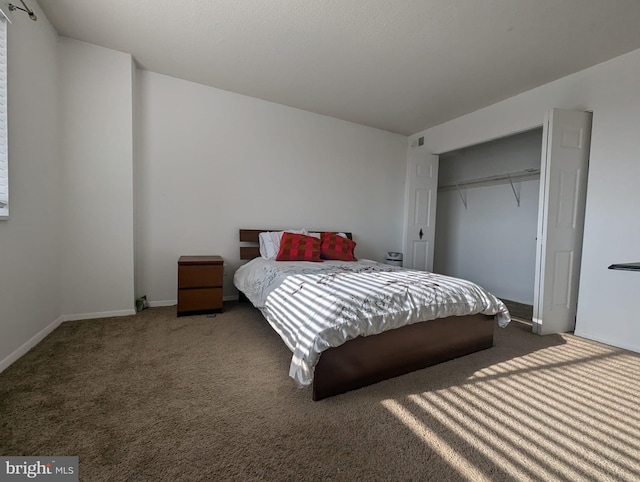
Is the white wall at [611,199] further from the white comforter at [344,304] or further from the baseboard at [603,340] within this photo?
the white comforter at [344,304]

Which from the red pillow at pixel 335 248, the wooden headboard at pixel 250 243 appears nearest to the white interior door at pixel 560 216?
the red pillow at pixel 335 248

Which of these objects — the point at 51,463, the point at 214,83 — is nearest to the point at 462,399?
the point at 51,463

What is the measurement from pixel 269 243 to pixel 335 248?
0.81 m

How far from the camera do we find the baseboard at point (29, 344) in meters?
1.68

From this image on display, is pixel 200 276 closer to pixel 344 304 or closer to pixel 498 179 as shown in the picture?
pixel 344 304

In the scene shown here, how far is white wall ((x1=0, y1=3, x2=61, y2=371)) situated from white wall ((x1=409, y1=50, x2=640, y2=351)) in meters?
4.55

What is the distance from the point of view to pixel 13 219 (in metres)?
1.79

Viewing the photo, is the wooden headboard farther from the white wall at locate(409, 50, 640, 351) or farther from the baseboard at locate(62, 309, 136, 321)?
the white wall at locate(409, 50, 640, 351)

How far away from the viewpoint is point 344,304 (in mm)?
1549

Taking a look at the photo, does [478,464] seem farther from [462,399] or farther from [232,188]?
[232,188]

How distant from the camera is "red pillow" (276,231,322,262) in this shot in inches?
120

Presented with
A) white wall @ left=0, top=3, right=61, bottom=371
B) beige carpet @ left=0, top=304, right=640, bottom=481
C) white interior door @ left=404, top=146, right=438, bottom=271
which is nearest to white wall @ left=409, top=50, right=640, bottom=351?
beige carpet @ left=0, top=304, right=640, bottom=481

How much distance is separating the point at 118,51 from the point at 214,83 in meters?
0.89

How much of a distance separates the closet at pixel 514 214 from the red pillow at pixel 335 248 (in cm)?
128
